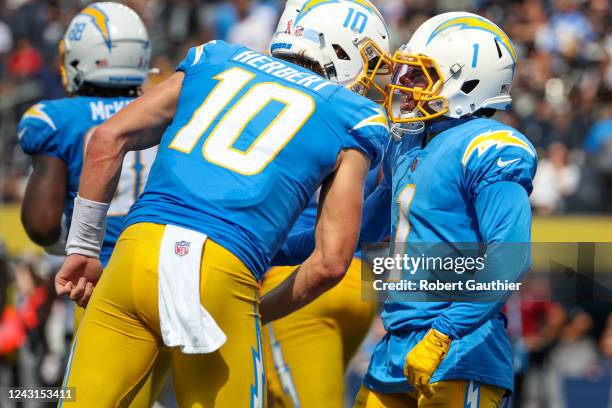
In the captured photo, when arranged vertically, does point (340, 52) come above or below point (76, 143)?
above

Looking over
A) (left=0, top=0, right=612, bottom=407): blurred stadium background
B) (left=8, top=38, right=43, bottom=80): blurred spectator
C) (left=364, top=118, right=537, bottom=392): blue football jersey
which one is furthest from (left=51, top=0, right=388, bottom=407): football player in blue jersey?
(left=8, top=38, right=43, bottom=80): blurred spectator

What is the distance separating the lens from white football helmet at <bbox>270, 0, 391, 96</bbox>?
4285 mm

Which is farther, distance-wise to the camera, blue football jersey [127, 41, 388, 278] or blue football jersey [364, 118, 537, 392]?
blue football jersey [364, 118, 537, 392]

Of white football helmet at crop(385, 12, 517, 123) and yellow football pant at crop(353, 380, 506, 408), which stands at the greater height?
white football helmet at crop(385, 12, 517, 123)

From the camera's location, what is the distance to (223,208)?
3576mm

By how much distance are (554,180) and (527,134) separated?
2.35 feet

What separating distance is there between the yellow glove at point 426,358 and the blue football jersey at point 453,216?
0.06m

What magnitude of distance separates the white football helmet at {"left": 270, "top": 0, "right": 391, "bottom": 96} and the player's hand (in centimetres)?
112

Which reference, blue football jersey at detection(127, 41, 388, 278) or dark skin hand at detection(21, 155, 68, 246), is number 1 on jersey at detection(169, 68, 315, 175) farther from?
dark skin hand at detection(21, 155, 68, 246)

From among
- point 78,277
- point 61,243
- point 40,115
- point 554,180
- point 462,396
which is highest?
point 78,277

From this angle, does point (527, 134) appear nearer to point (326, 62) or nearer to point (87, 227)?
point (326, 62)

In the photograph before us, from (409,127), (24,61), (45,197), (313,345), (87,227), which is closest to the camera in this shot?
(87,227)

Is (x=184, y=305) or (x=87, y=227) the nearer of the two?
(x=184, y=305)

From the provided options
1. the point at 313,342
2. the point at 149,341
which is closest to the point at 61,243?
the point at 313,342
